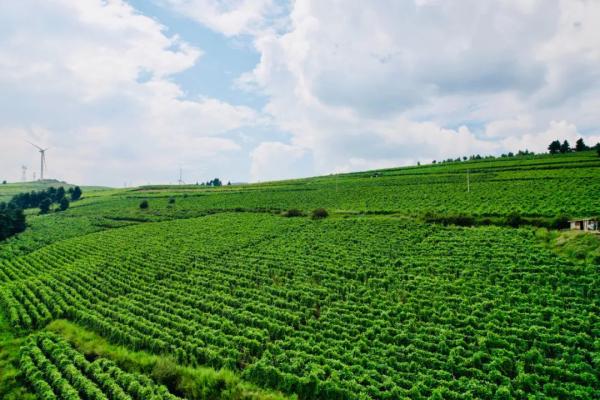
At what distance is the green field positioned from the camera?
20891 millimetres

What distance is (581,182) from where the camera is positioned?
59219 millimetres

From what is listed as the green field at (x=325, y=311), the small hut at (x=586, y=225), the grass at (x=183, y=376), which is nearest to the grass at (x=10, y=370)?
the green field at (x=325, y=311)

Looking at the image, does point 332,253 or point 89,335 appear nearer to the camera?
point 89,335

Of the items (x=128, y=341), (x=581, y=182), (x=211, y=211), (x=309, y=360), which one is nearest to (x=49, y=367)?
(x=128, y=341)

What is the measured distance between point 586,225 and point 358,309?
28.9m

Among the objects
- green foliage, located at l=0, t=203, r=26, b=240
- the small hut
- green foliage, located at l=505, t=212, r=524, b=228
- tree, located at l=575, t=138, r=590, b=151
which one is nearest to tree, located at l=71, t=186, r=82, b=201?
green foliage, located at l=0, t=203, r=26, b=240

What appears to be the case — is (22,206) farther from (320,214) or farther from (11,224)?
(320,214)

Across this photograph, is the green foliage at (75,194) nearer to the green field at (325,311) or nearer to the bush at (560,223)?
the green field at (325,311)

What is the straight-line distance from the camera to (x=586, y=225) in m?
39.4

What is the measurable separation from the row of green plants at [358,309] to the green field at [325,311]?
0.41 feet

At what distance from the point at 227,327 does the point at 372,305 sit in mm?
11543

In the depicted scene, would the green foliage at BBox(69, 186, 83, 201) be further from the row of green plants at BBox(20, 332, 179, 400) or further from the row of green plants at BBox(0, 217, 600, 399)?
the row of green plants at BBox(20, 332, 179, 400)

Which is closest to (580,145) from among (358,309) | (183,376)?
(358,309)

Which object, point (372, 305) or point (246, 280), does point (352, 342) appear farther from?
point (246, 280)
